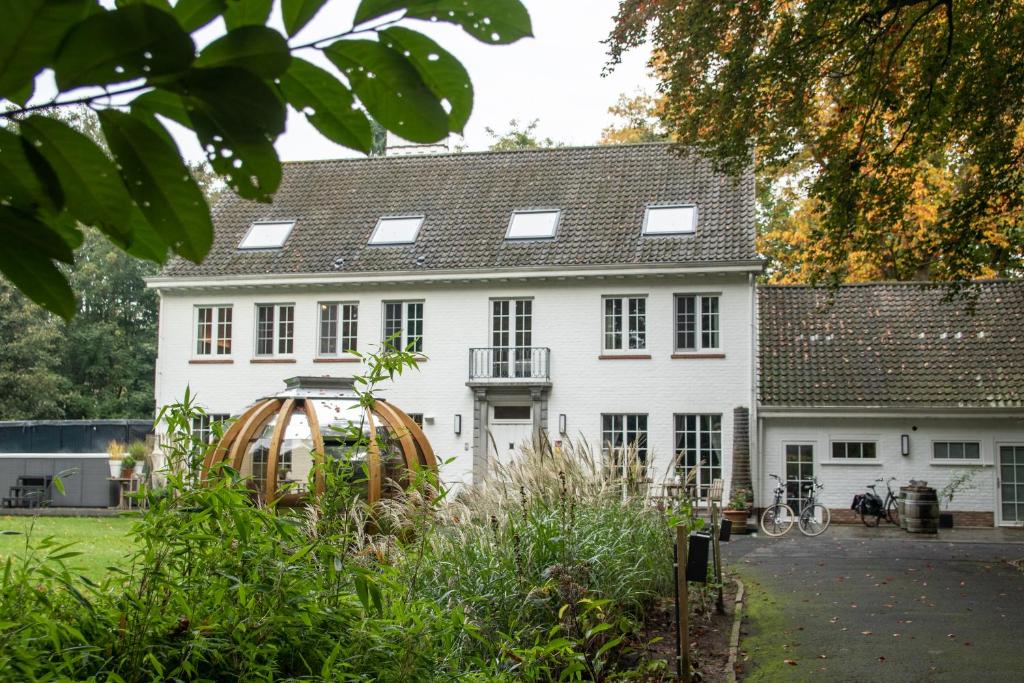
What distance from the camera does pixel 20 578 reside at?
12.8 ft

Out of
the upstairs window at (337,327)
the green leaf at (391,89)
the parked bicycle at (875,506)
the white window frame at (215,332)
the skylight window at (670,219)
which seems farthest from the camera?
the white window frame at (215,332)

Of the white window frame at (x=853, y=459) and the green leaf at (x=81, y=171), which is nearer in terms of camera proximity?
the green leaf at (x=81, y=171)

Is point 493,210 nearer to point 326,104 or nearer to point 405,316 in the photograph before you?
point 405,316

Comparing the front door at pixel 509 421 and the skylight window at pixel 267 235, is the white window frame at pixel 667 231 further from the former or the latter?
the skylight window at pixel 267 235

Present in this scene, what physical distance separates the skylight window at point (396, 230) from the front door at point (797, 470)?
424 inches

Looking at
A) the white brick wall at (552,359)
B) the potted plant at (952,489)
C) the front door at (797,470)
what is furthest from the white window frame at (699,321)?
the potted plant at (952,489)

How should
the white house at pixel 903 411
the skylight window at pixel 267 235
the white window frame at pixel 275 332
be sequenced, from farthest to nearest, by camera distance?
the skylight window at pixel 267 235
the white window frame at pixel 275 332
the white house at pixel 903 411

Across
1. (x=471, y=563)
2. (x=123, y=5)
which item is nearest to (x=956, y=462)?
(x=471, y=563)

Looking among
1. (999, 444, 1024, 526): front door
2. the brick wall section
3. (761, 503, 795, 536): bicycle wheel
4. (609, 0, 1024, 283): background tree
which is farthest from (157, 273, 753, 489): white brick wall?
(609, 0, 1024, 283): background tree

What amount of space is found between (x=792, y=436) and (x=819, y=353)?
2.44m

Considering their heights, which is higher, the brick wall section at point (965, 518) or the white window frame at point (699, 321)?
the white window frame at point (699, 321)

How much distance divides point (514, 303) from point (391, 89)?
2347cm

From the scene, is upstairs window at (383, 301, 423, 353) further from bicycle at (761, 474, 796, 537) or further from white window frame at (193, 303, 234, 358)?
bicycle at (761, 474, 796, 537)

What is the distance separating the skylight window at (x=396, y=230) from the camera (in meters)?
25.8
